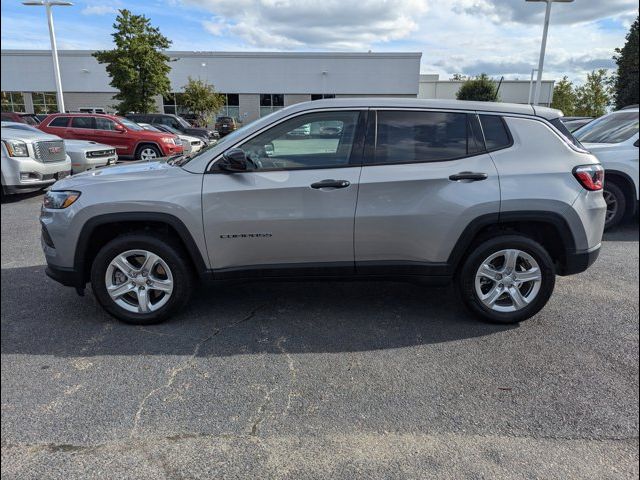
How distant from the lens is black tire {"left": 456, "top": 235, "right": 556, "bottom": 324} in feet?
12.1

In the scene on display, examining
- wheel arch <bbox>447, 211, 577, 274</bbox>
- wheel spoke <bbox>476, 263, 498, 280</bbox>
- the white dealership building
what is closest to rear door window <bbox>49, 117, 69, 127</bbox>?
wheel arch <bbox>447, 211, 577, 274</bbox>

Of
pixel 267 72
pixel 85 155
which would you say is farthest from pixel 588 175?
pixel 267 72

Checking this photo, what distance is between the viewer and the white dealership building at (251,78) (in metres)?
45.2

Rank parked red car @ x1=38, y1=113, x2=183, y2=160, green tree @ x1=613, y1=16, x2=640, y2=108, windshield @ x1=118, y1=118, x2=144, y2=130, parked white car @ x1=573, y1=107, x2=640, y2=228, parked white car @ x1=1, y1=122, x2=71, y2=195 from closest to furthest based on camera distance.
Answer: green tree @ x1=613, y1=16, x2=640, y2=108, parked white car @ x1=573, y1=107, x2=640, y2=228, parked white car @ x1=1, y1=122, x2=71, y2=195, parked red car @ x1=38, y1=113, x2=183, y2=160, windshield @ x1=118, y1=118, x2=144, y2=130

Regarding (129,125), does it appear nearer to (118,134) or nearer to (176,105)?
(118,134)

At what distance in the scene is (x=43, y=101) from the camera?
1805 inches

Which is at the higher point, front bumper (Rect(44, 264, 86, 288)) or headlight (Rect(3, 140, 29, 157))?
headlight (Rect(3, 140, 29, 157))

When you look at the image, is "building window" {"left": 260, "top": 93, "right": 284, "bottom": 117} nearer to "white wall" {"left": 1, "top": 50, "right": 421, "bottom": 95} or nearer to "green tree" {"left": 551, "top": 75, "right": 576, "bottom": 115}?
"white wall" {"left": 1, "top": 50, "right": 421, "bottom": 95}

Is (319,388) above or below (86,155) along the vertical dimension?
below

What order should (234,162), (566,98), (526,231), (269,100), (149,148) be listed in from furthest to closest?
1. (269,100)
2. (149,148)
3. (566,98)
4. (526,231)
5. (234,162)

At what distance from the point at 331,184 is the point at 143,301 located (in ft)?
5.77

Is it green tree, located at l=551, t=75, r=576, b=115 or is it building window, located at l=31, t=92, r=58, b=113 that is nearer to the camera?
green tree, located at l=551, t=75, r=576, b=115

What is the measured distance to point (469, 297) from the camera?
3.77m

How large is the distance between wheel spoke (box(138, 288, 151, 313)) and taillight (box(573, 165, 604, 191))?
11.4ft
